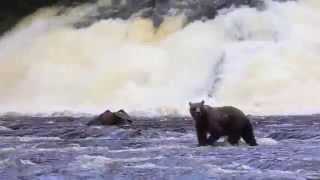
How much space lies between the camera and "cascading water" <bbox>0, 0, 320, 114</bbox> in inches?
1230

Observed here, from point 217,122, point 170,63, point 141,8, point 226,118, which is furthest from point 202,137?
point 141,8

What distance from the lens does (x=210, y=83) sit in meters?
32.4

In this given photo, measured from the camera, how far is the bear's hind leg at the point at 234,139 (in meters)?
17.3

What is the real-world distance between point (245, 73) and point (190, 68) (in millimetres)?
2338

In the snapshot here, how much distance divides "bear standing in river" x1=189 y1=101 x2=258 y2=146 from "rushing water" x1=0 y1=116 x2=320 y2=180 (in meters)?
0.25

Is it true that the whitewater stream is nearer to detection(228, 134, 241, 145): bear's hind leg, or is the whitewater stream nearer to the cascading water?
the cascading water

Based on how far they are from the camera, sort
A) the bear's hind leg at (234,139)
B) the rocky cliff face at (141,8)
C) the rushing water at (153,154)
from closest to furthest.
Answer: the rushing water at (153,154) < the bear's hind leg at (234,139) < the rocky cliff face at (141,8)

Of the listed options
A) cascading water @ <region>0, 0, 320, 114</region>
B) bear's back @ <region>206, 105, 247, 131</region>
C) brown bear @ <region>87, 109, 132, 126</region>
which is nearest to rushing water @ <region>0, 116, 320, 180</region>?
bear's back @ <region>206, 105, 247, 131</region>

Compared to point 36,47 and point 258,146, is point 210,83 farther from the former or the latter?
point 258,146

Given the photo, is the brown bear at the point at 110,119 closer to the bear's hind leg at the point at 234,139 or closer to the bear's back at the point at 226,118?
the bear's hind leg at the point at 234,139

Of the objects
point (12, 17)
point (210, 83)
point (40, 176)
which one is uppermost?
point (12, 17)

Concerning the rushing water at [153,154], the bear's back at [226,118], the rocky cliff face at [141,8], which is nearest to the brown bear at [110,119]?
the rushing water at [153,154]

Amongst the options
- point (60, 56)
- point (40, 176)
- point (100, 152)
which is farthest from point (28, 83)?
point (40, 176)

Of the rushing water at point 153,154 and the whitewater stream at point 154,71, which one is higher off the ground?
the whitewater stream at point 154,71
